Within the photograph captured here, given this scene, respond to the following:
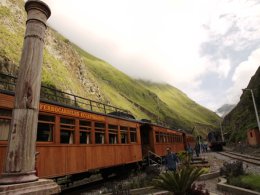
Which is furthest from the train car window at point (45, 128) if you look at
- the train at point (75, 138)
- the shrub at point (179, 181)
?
the shrub at point (179, 181)

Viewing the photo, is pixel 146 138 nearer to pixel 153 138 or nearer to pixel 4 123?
pixel 153 138

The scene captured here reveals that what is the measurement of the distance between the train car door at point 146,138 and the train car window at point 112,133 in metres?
5.47

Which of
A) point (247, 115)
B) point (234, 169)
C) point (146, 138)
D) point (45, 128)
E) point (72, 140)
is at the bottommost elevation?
point (234, 169)

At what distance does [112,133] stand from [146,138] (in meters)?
6.95

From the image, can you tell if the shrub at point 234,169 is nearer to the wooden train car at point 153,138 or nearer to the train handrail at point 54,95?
the train handrail at point 54,95

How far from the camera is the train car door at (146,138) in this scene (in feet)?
65.4

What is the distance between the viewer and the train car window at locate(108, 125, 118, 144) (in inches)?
544

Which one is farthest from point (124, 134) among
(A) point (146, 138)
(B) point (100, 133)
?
(A) point (146, 138)

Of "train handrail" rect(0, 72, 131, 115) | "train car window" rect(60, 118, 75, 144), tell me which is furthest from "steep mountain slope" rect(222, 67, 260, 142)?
"train car window" rect(60, 118, 75, 144)

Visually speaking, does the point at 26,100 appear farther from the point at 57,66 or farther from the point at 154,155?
the point at 57,66

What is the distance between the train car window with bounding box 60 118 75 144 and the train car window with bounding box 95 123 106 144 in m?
1.82

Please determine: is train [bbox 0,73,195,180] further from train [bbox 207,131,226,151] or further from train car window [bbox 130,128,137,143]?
train [bbox 207,131,226,151]

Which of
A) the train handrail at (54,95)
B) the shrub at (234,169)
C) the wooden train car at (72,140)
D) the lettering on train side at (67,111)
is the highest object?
the train handrail at (54,95)

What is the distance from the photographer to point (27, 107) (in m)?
4.11
